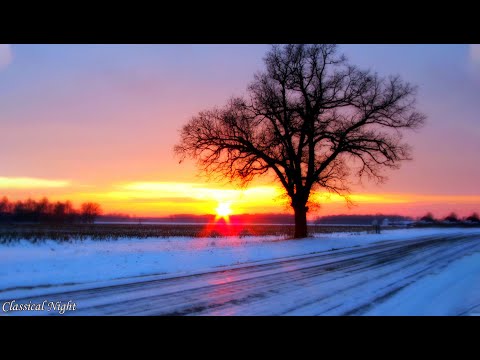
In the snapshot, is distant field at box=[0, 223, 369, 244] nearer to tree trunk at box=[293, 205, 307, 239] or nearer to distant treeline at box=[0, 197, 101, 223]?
tree trunk at box=[293, 205, 307, 239]

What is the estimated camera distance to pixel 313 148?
30.2m

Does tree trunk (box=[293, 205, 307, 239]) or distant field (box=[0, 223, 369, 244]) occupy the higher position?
tree trunk (box=[293, 205, 307, 239])

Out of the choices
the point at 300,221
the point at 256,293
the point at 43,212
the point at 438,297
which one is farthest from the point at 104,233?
the point at 43,212

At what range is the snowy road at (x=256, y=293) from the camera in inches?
296

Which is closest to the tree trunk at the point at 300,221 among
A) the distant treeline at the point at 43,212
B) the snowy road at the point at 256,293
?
the snowy road at the point at 256,293

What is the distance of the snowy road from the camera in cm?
752

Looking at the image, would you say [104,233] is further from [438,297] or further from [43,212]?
[43,212]

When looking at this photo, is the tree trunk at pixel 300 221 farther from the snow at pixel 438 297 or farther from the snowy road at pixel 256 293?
the snow at pixel 438 297

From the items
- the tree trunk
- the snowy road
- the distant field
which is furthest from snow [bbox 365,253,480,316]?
the distant field

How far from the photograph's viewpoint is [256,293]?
9.09 metres
